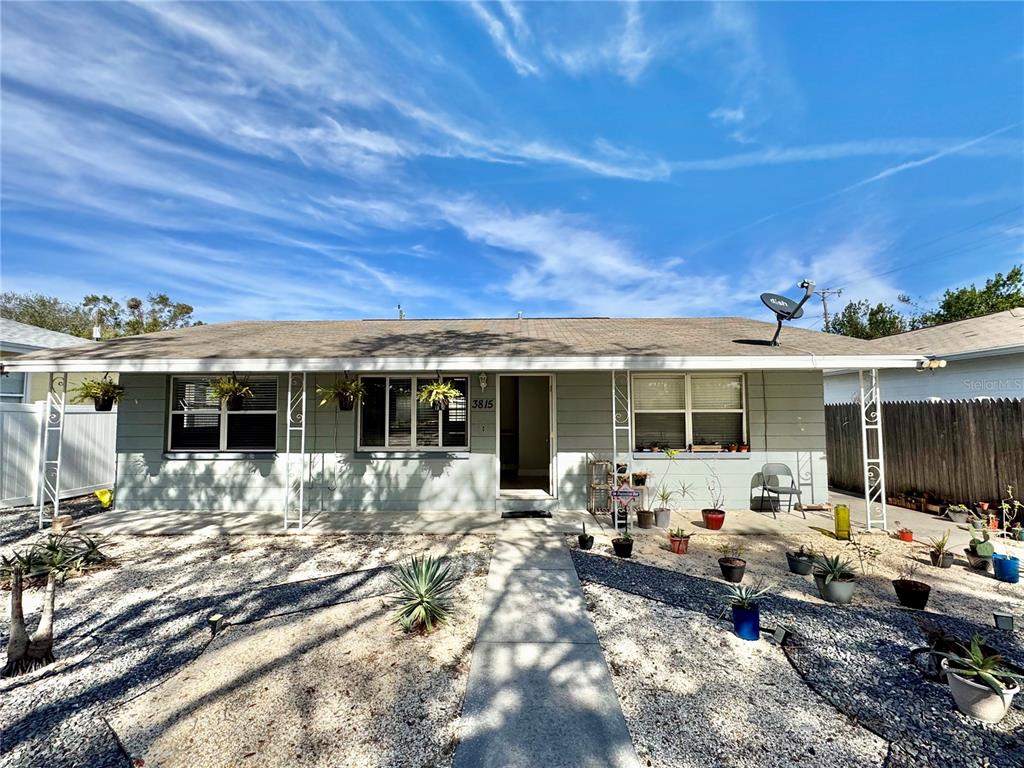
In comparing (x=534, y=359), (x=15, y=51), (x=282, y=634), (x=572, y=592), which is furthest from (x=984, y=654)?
(x=15, y=51)

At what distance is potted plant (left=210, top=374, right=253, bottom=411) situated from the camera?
22.3ft

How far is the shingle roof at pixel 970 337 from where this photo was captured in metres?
9.07

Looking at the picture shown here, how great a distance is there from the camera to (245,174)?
1232 cm

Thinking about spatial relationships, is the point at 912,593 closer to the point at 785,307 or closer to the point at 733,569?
the point at 733,569

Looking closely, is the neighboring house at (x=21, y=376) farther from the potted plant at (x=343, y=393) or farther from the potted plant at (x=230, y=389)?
the potted plant at (x=343, y=393)

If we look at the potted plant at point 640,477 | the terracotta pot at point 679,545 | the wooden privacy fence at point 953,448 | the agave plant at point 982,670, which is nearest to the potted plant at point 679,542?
the terracotta pot at point 679,545

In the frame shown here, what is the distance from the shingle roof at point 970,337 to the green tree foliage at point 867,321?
56.9ft

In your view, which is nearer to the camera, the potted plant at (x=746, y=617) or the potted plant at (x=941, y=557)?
the potted plant at (x=746, y=617)

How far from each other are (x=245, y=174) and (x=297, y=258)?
5.46m

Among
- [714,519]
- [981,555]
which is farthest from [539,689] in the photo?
[981,555]

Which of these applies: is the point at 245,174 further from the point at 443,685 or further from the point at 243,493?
the point at 443,685

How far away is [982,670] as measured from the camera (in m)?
2.49

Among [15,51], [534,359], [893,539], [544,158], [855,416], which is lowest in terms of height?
[893,539]

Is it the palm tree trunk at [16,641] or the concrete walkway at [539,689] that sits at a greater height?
the palm tree trunk at [16,641]
